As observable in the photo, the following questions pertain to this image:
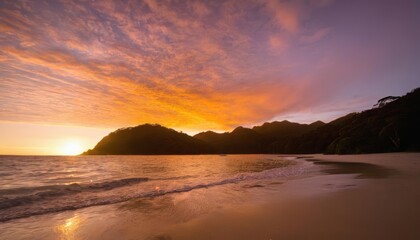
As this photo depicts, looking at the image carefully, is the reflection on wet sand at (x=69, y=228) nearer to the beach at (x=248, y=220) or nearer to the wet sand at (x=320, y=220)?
the beach at (x=248, y=220)

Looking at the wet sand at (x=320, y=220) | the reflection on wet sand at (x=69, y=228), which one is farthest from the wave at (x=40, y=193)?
the wet sand at (x=320, y=220)

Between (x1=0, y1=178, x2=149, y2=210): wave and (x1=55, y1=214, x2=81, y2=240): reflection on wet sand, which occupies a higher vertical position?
(x1=0, y1=178, x2=149, y2=210): wave

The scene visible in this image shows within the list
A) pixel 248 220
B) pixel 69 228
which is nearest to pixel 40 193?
Answer: pixel 69 228

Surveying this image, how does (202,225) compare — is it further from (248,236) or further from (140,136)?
(140,136)

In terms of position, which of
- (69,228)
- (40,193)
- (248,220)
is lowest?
(69,228)

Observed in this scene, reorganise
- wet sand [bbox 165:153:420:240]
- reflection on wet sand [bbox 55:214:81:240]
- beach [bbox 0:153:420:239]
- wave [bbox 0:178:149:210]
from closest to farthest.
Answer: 1. wet sand [bbox 165:153:420:240]
2. beach [bbox 0:153:420:239]
3. reflection on wet sand [bbox 55:214:81:240]
4. wave [bbox 0:178:149:210]

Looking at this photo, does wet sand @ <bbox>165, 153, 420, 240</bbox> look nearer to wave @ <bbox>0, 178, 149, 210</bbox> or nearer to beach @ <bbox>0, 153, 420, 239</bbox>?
beach @ <bbox>0, 153, 420, 239</bbox>

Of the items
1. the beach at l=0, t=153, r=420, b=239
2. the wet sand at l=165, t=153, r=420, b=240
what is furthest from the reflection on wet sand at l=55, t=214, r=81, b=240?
the wet sand at l=165, t=153, r=420, b=240

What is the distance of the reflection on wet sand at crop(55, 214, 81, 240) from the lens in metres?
5.52

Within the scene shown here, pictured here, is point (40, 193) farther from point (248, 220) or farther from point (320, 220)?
point (320, 220)

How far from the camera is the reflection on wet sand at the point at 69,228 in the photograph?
5.52 meters

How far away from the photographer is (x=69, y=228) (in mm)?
6137

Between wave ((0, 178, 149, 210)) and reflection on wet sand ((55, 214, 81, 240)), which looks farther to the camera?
wave ((0, 178, 149, 210))

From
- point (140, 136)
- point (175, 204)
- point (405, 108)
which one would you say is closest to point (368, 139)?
point (405, 108)
